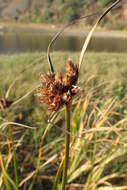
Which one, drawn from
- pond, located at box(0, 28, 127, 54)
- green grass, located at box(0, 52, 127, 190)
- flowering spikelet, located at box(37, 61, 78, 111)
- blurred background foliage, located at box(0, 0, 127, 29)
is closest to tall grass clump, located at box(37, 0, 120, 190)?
flowering spikelet, located at box(37, 61, 78, 111)

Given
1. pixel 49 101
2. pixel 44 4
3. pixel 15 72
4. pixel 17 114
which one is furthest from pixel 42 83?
pixel 44 4

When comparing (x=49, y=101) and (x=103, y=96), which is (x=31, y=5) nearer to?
(x=103, y=96)

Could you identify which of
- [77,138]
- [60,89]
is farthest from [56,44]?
[60,89]

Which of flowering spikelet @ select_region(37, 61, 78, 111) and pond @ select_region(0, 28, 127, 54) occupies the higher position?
flowering spikelet @ select_region(37, 61, 78, 111)

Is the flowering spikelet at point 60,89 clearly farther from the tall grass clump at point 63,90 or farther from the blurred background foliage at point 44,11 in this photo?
the blurred background foliage at point 44,11

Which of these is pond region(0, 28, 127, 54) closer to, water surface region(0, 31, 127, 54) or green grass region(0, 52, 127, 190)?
water surface region(0, 31, 127, 54)

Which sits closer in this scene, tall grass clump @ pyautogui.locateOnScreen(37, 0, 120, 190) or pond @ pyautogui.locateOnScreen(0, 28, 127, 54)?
tall grass clump @ pyautogui.locateOnScreen(37, 0, 120, 190)

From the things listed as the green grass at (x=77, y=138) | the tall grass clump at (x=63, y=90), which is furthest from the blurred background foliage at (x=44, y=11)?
the tall grass clump at (x=63, y=90)
